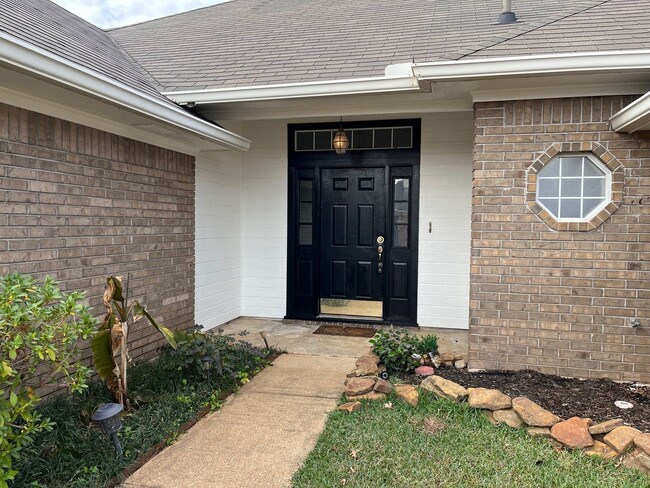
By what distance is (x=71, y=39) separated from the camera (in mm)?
4750

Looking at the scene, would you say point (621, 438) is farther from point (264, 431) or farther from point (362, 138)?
point (362, 138)

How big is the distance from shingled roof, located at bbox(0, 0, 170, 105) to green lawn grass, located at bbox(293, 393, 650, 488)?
3342mm

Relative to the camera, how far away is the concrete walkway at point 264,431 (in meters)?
2.81

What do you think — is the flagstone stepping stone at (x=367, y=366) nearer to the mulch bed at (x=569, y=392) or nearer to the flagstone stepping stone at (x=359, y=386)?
the flagstone stepping stone at (x=359, y=386)

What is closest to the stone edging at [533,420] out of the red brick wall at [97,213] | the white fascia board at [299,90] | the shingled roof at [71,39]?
the red brick wall at [97,213]

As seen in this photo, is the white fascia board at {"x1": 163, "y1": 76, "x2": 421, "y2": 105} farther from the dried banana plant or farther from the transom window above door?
the dried banana plant

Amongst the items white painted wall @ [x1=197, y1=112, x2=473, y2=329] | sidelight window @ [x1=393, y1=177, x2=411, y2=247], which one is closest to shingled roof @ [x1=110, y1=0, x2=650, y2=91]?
white painted wall @ [x1=197, y1=112, x2=473, y2=329]

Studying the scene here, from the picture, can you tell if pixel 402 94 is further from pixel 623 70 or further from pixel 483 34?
pixel 623 70

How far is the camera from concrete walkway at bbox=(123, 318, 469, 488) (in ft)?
9.22

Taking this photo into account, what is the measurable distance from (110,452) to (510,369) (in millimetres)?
3426

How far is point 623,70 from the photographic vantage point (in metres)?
3.82

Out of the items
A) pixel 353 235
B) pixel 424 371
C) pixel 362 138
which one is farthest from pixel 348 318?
pixel 362 138

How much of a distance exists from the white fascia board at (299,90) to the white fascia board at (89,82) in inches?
17.1

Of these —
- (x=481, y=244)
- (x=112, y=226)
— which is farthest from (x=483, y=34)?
(x=112, y=226)
